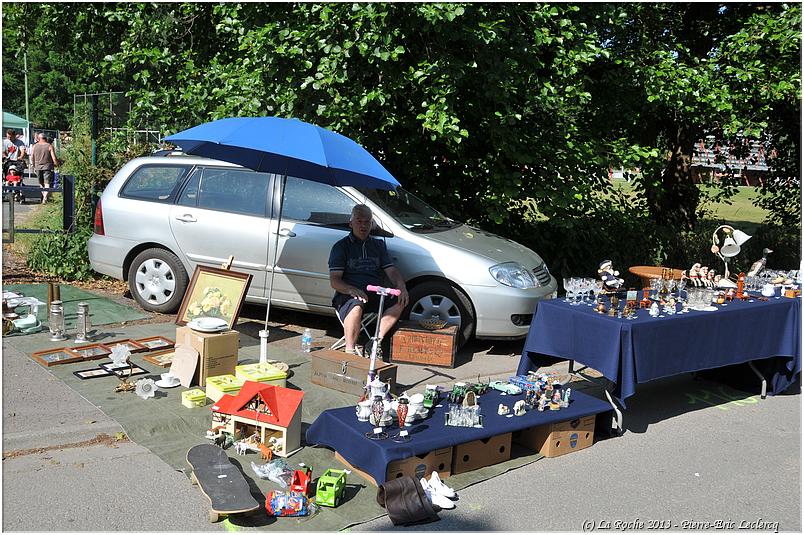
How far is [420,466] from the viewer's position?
475 cm

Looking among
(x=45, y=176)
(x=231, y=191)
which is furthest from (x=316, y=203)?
(x=45, y=176)

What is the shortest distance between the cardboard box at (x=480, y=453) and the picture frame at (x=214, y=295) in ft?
10.3

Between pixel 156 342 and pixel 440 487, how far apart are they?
12.6ft

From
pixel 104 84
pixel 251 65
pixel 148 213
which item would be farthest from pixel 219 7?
pixel 104 84


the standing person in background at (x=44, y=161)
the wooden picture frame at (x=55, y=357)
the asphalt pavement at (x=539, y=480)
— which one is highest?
the standing person in background at (x=44, y=161)

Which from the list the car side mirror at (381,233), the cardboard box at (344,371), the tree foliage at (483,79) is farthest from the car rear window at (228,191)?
the cardboard box at (344,371)

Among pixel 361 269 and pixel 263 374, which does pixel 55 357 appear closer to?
pixel 263 374

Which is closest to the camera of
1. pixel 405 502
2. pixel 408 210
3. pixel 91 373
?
pixel 405 502

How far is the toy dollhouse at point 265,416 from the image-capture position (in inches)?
203

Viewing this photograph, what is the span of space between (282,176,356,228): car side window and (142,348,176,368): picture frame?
191 cm

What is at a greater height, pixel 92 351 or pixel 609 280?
pixel 609 280

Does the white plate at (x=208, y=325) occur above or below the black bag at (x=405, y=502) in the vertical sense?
above

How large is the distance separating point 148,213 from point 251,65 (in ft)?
6.92

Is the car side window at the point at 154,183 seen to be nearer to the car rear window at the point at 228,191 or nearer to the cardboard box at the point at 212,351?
the car rear window at the point at 228,191
